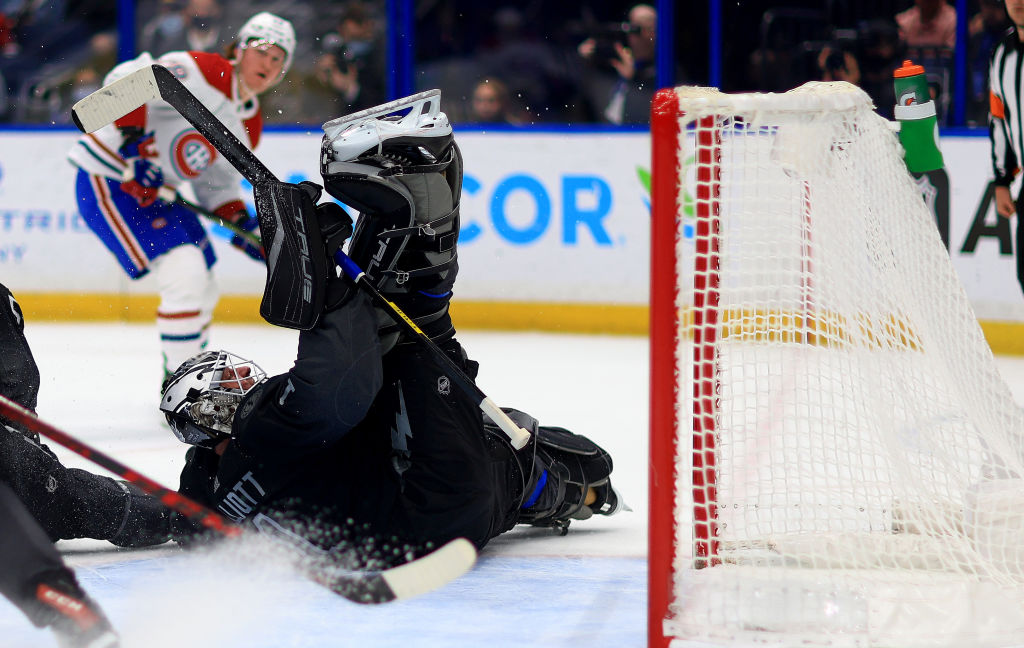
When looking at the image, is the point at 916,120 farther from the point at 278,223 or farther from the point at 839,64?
the point at 839,64

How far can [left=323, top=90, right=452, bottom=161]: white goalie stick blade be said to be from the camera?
2.24 meters

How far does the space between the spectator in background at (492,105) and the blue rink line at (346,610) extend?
139 inches

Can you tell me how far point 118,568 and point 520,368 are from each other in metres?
2.46

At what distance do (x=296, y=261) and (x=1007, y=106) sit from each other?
247 cm

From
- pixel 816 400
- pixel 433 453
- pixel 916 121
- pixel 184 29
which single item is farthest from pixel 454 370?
pixel 184 29

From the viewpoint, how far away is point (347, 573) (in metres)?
2.05

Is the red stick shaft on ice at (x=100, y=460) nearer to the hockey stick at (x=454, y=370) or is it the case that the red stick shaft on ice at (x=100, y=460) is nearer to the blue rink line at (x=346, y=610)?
the blue rink line at (x=346, y=610)

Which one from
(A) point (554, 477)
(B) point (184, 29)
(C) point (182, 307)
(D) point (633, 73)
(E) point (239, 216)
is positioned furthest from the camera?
(B) point (184, 29)

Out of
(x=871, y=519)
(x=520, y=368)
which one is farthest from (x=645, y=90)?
(x=871, y=519)

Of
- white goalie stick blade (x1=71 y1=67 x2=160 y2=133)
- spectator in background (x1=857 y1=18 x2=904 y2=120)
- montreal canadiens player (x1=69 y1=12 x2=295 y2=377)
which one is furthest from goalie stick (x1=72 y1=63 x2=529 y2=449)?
spectator in background (x1=857 y1=18 x2=904 y2=120)

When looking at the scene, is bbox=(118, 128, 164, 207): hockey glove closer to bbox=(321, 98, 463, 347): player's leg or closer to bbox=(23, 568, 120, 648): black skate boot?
bbox=(321, 98, 463, 347): player's leg

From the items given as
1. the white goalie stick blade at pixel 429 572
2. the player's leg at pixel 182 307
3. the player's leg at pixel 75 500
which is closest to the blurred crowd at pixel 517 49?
the player's leg at pixel 182 307

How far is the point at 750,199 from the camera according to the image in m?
2.01

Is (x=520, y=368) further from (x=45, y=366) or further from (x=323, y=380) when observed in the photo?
(x=323, y=380)
